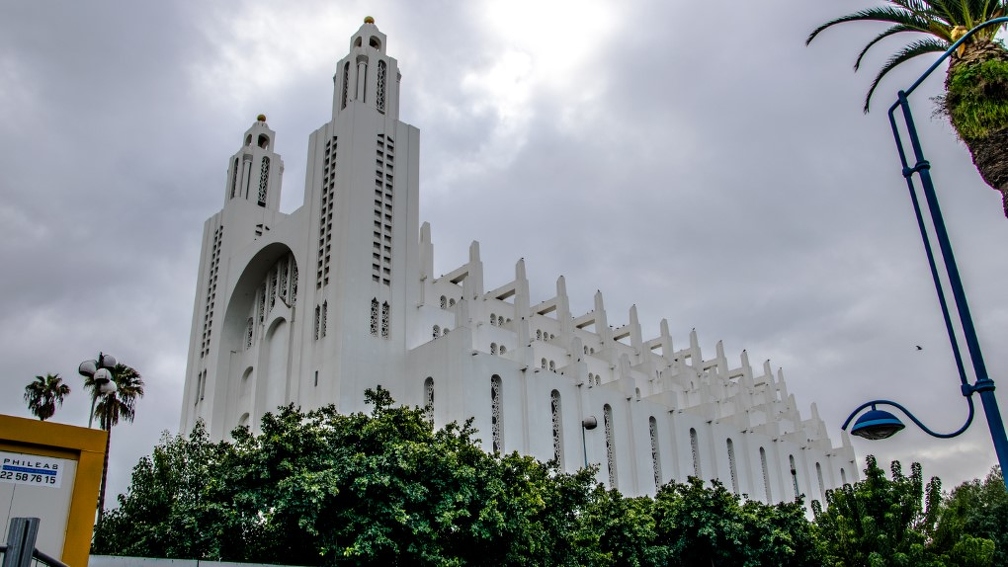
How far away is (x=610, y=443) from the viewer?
39.7 m

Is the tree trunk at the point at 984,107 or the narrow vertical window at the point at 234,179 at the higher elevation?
the narrow vertical window at the point at 234,179

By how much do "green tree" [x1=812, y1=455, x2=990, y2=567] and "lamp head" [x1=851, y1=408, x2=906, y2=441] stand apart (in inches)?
455

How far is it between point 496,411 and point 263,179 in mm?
23550

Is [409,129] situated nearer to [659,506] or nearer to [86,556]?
[659,506]

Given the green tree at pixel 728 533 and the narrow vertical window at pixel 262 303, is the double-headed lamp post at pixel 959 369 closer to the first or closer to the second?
the green tree at pixel 728 533

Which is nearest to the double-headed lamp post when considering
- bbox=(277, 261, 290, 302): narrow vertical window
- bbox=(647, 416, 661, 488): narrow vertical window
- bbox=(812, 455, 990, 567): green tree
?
bbox=(812, 455, 990, 567): green tree

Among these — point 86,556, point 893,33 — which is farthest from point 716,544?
point 86,556

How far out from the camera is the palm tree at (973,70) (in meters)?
11.9

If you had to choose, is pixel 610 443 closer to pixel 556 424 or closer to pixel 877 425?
pixel 556 424

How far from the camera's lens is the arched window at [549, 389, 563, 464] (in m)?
36.3

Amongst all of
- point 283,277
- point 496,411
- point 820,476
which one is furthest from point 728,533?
point 820,476

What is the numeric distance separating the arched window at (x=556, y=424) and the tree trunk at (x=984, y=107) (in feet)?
84.0

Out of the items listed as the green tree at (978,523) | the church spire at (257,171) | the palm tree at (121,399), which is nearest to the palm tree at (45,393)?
the palm tree at (121,399)

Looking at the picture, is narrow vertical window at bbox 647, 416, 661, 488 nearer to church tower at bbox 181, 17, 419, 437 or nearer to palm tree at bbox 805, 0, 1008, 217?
church tower at bbox 181, 17, 419, 437
